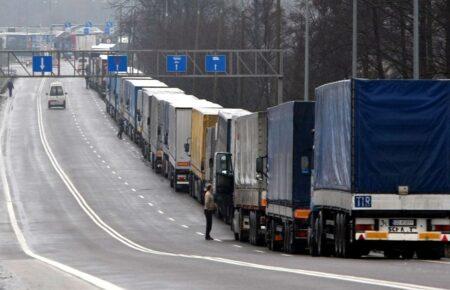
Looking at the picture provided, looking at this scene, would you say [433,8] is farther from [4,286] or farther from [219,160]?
[4,286]

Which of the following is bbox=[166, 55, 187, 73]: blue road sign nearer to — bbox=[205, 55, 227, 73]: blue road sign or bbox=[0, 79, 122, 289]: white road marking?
bbox=[205, 55, 227, 73]: blue road sign

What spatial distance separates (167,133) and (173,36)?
58.3m

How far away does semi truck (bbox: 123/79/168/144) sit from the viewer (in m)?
82.2

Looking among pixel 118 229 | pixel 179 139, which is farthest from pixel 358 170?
pixel 179 139

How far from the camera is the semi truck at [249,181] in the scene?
116ft

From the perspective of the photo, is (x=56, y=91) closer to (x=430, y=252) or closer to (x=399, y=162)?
(x=430, y=252)

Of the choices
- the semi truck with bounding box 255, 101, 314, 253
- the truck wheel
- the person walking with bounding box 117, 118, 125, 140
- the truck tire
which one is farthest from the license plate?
the person walking with bounding box 117, 118, 125, 140

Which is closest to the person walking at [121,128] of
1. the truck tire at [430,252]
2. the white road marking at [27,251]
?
the white road marking at [27,251]

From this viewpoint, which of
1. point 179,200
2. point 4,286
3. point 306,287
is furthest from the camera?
point 179,200

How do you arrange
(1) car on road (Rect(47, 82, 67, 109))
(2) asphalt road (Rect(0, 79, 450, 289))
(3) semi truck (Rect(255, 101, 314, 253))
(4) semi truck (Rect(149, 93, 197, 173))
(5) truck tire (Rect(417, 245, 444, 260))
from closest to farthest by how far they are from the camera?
(2) asphalt road (Rect(0, 79, 450, 289)) → (5) truck tire (Rect(417, 245, 444, 260)) → (3) semi truck (Rect(255, 101, 314, 253)) → (4) semi truck (Rect(149, 93, 197, 173)) → (1) car on road (Rect(47, 82, 67, 109))

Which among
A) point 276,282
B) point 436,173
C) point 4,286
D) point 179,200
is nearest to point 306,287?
point 276,282

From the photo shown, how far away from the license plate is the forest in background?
2568cm

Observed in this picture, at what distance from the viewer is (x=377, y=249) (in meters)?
26.1

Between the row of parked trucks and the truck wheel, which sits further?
the truck wheel
